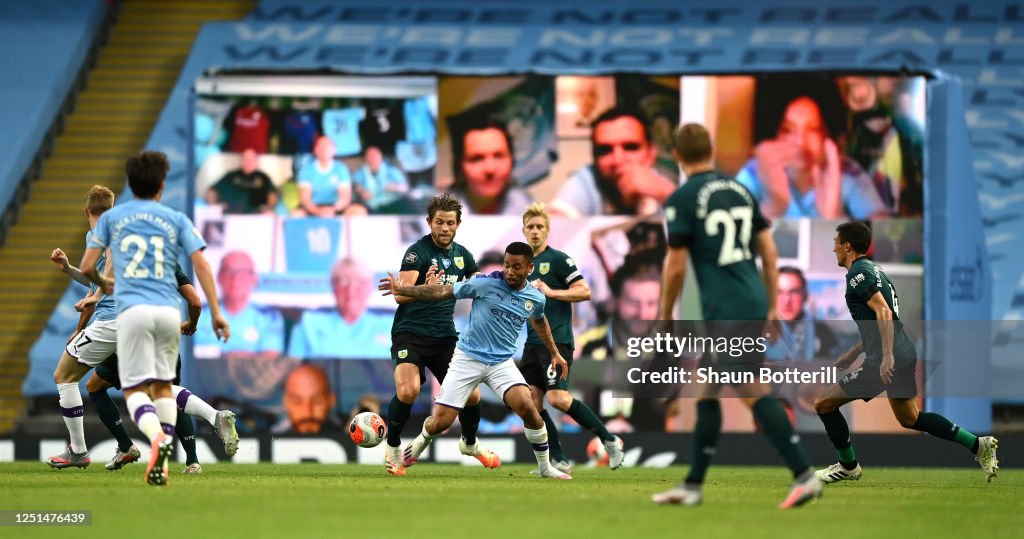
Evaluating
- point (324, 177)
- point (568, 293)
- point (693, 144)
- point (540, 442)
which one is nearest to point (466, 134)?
point (324, 177)

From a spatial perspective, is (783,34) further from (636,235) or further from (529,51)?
(636,235)

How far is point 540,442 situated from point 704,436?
12.4ft

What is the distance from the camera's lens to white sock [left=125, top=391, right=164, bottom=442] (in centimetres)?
938

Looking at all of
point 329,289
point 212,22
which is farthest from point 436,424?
point 212,22

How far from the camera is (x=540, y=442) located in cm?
1216

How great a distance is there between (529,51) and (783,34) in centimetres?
395

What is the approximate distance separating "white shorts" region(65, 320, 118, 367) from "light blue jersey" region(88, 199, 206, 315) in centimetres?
203

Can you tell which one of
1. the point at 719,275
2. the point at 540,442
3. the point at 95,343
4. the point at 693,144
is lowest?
the point at 540,442

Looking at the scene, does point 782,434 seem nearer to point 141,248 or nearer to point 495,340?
point 495,340

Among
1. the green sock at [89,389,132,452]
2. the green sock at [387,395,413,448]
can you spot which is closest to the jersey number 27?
the green sock at [387,395,413,448]

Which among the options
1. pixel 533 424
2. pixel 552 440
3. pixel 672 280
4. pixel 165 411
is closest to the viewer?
pixel 672 280

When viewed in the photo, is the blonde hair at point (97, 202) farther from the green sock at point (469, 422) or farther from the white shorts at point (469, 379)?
the green sock at point (469, 422)

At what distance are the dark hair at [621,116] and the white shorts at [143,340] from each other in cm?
881

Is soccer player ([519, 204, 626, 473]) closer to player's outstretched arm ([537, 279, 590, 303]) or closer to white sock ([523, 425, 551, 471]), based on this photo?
player's outstretched arm ([537, 279, 590, 303])
